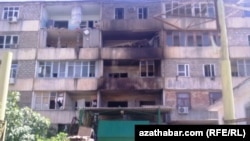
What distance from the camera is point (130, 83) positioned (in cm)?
2489

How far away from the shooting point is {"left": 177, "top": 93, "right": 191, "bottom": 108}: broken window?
2441 cm

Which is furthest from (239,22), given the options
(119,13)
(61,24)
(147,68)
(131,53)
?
(61,24)

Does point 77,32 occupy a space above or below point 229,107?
above

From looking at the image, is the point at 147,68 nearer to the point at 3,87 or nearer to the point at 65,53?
the point at 65,53

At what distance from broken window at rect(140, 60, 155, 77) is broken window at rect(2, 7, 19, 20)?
12444 millimetres

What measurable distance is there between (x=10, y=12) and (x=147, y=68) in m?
13.8

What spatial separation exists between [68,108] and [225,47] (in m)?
23.1

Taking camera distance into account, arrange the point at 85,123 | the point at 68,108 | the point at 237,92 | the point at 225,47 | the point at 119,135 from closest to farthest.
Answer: the point at 225,47
the point at 237,92
the point at 119,135
the point at 85,123
the point at 68,108

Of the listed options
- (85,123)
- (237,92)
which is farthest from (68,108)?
(237,92)

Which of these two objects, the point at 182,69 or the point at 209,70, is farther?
the point at 182,69

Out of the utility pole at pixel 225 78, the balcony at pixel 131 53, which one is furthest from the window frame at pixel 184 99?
the utility pole at pixel 225 78

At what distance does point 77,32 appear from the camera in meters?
27.5

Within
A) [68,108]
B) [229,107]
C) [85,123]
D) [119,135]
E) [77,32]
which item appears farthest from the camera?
[77,32]

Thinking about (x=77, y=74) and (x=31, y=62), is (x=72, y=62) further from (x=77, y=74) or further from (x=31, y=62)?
(x=31, y=62)
